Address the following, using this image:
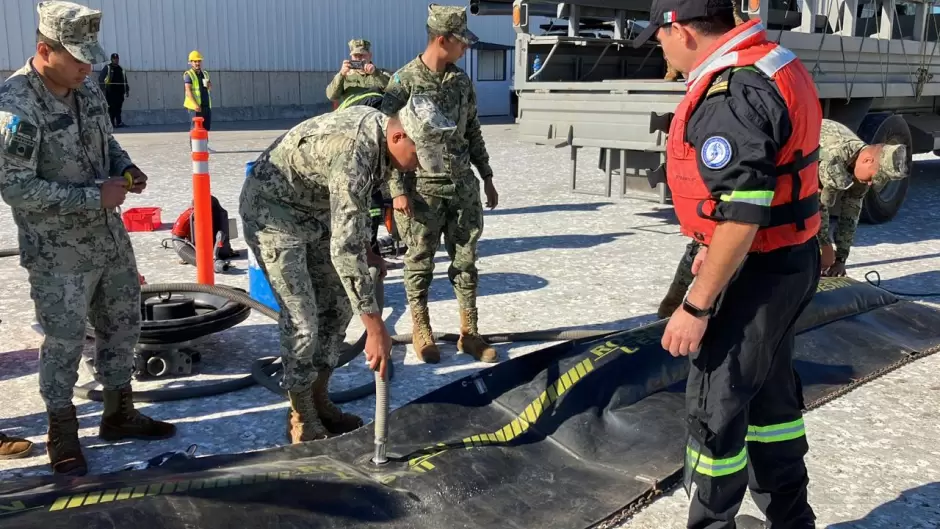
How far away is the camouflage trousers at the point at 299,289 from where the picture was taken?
3.50 m

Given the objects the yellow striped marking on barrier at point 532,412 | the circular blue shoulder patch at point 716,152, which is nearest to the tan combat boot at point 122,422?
the yellow striped marking on barrier at point 532,412

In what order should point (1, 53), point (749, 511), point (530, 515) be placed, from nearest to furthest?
1. point (530, 515)
2. point (749, 511)
3. point (1, 53)

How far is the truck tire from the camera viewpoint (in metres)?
8.66

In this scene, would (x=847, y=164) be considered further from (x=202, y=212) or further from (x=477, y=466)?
(x=202, y=212)

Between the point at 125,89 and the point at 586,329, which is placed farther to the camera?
the point at 125,89

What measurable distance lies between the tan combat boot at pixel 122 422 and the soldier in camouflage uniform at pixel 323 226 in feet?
2.16

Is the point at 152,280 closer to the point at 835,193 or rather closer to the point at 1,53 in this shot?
the point at 835,193

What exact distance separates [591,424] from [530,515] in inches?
28.2

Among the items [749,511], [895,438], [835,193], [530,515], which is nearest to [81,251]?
[530,515]

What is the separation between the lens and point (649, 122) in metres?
7.45

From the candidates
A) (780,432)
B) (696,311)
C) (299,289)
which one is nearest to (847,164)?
(780,432)

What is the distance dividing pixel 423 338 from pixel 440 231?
2.12ft

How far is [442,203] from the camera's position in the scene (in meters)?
4.96

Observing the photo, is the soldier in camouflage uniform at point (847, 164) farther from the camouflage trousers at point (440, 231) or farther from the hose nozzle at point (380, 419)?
the hose nozzle at point (380, 419)
